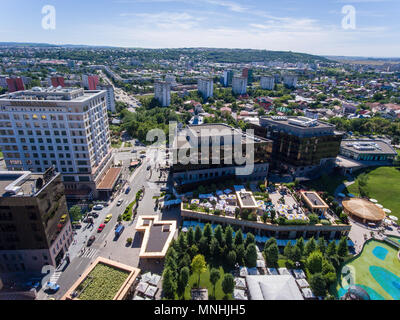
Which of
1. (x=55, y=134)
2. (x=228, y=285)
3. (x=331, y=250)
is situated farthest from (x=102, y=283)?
(x=331, y=250)

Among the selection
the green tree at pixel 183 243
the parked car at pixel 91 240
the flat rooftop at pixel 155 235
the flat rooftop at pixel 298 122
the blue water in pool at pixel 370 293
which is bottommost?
the blue water in pool at pixel 370 293

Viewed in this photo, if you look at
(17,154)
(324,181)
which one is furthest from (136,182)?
(324,181)

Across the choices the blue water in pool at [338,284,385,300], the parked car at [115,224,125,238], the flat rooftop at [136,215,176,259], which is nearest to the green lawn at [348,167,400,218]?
the blue water in pool at [338,284,385,300]

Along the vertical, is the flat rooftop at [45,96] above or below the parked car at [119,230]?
above

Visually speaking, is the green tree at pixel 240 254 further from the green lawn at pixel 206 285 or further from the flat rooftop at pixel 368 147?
the flat rooftop at pixel 368 147

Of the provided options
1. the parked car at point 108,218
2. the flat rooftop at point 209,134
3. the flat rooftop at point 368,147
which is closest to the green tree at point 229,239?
the flat rooftop at point 209,134
